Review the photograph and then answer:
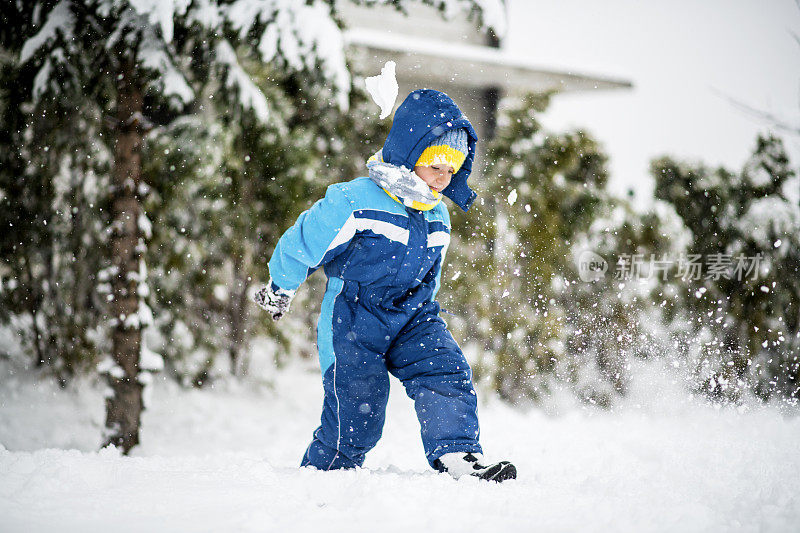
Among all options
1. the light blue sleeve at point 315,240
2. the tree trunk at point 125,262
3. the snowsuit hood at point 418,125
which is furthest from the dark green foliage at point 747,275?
the tree trunk at point 125,262

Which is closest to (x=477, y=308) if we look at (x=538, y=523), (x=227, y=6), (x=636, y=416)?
(x=636, y=416)

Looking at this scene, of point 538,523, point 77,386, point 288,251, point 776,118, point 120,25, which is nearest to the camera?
point 538,523

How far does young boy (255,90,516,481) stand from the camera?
215 centimetres

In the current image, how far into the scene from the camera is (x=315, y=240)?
2.15 metres

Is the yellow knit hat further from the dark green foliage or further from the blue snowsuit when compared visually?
the dark green foliage

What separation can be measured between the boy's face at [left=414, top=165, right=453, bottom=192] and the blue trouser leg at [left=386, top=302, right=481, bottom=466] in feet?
1.41

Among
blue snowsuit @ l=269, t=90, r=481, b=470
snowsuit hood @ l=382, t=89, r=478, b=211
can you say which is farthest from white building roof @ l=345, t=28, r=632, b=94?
blue snowsuit @ l=269, t=90, r=481, b=470

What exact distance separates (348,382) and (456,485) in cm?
55

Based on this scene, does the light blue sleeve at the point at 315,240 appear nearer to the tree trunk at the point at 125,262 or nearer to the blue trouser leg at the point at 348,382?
the blue trouser leg at the point at 348,382

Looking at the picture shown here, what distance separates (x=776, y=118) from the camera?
4090 mm

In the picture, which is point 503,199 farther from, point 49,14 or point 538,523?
point 538,523

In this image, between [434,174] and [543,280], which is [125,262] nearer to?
[434,174]

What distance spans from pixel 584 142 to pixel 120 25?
3705 millimetres

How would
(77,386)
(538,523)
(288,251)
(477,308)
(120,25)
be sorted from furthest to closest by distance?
(477,308), (77,386), (120,25), (288,251), (538,523)
